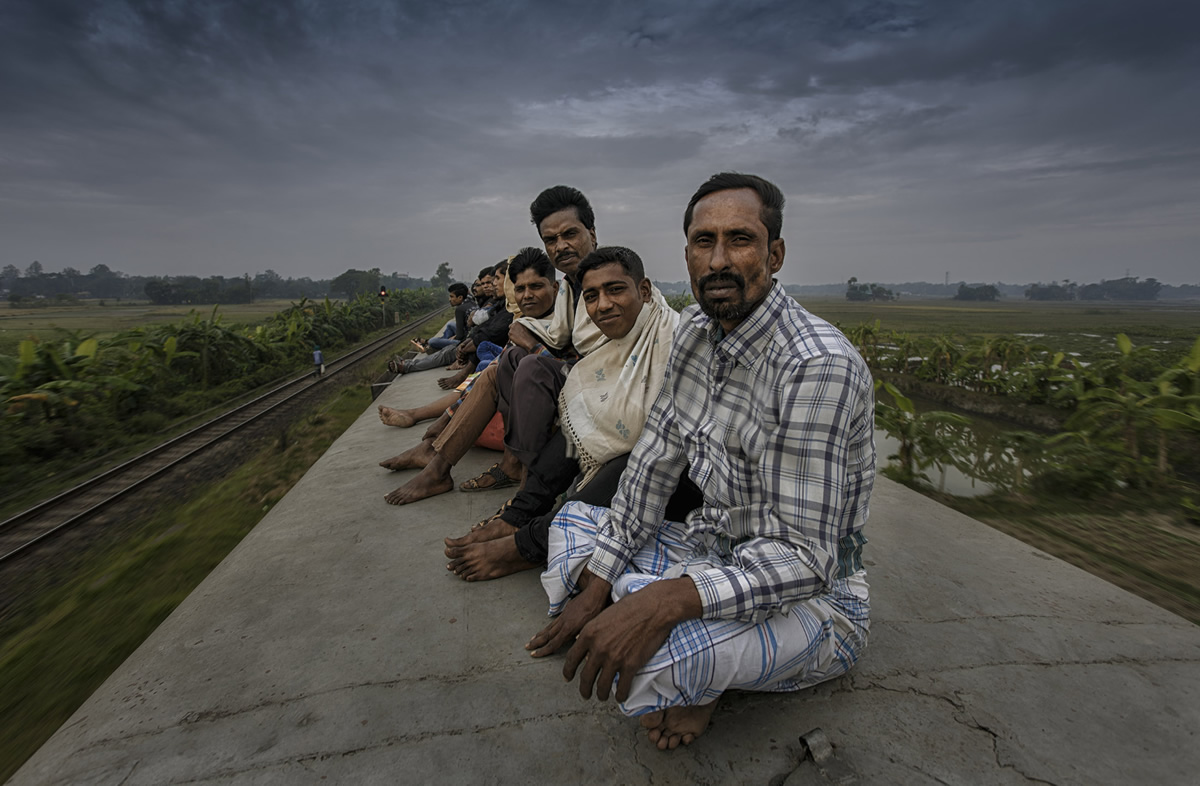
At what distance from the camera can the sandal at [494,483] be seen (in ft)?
9.44

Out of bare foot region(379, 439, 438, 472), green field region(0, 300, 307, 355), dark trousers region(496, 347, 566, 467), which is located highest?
dark trousers region(496, 347, 566, 467)

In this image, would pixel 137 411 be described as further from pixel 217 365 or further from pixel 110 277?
pixel 110 277

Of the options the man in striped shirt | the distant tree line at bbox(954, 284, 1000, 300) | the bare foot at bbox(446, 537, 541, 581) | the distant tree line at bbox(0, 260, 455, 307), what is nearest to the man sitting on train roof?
the bare foot at bbox(446, 537, 541, 581)

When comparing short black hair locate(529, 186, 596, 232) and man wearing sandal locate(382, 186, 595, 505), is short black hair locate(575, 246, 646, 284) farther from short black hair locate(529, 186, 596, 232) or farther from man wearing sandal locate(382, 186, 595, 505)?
short black hair locate(529, 186, 596, 232)

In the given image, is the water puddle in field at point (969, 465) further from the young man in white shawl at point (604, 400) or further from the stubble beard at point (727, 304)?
the stubble beard at point (727, 304)

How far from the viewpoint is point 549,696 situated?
4.74 feet

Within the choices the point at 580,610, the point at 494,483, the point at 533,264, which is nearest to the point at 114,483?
the point at 494,483

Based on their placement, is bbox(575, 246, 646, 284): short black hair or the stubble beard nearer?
the stubble beard

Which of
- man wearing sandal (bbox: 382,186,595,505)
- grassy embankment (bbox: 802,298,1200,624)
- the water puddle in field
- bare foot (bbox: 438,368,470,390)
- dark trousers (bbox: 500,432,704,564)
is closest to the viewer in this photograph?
dark trousers (bbox: 500,432,704,564)

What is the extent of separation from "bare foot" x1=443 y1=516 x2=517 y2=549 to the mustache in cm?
120

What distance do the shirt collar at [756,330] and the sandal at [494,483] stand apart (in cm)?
170

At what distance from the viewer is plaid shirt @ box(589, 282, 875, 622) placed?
1.20m

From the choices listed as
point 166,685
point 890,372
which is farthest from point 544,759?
point 890,372

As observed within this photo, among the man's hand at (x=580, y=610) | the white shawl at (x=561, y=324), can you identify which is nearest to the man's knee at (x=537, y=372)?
the white shawl at (x=561, y=324)
